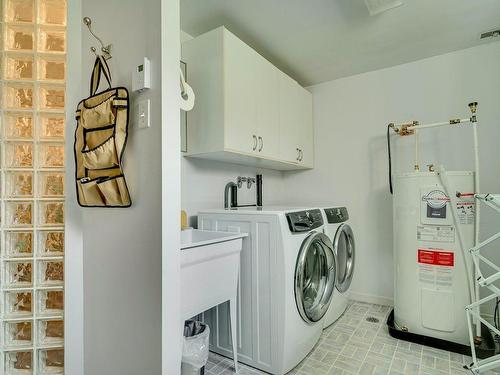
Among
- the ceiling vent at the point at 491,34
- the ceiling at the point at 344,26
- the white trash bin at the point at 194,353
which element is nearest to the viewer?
the white trash bin at the point at 194,353

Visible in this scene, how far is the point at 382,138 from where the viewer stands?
2.73 meters

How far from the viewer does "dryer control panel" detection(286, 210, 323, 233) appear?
1.65 m

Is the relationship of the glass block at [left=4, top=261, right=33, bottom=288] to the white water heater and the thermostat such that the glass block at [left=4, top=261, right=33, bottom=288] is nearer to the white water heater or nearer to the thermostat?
the thermostat

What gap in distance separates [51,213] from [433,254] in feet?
8.17

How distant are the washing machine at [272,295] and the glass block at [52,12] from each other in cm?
142

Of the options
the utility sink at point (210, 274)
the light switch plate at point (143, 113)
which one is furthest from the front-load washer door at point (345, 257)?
the light switch plate at point (143, 113)

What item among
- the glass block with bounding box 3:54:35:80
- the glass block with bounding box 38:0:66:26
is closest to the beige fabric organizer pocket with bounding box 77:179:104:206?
the glass block with bounding box 3:54:35:80

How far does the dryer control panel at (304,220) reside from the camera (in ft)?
5.41

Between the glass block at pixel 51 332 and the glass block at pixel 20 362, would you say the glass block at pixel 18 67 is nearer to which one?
the glass block at pixel 51 332

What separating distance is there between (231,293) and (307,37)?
6.69 ft

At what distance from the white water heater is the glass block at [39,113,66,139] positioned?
7.65 feet

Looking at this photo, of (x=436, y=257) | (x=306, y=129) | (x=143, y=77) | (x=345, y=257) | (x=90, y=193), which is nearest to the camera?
(x=143, y=77)

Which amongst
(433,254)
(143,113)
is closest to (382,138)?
(433,254)

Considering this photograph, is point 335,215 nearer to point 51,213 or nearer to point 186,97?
point 186,97
